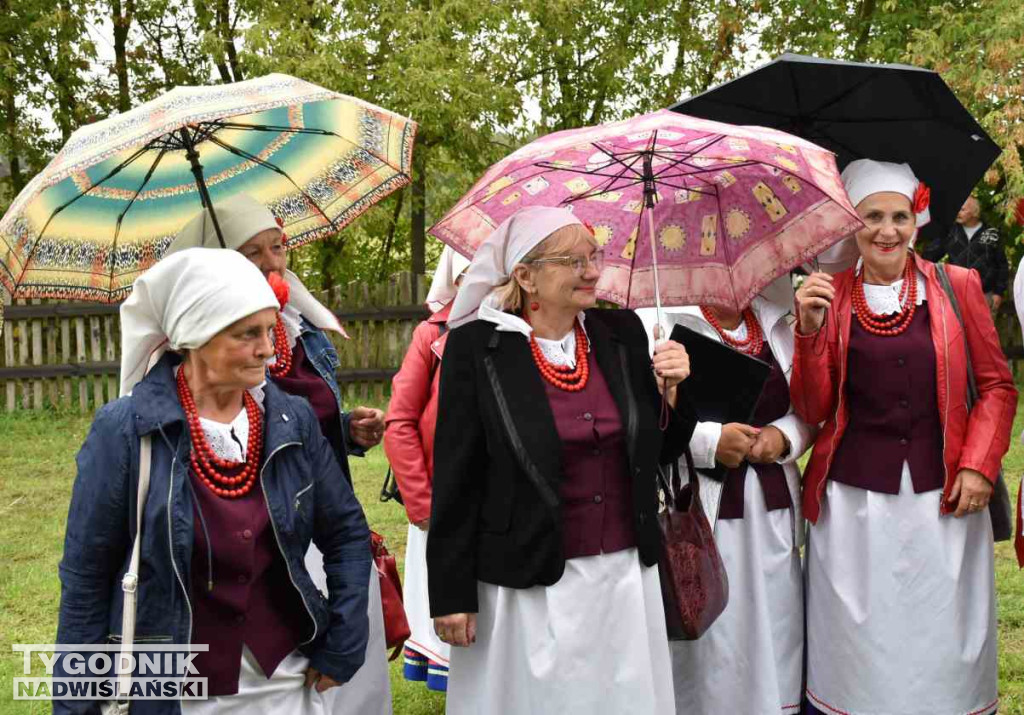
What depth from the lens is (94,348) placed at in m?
13.9

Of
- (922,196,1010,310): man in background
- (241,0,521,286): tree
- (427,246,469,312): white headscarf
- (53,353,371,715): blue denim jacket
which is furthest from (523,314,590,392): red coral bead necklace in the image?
(922,196,1010,310): man in background

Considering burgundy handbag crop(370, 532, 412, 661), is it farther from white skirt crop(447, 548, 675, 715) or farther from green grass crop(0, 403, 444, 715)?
green grass crop(0, 403, 444, 715)

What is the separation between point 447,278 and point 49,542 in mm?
4500

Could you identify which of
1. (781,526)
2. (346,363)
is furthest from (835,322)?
(346,363)

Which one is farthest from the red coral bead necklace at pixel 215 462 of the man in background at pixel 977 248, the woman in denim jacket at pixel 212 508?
the man in background at pixel 977 248

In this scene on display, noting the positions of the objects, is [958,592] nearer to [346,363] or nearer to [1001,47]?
[1001,47]

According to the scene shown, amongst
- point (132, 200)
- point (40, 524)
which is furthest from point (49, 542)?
point (132, 200)

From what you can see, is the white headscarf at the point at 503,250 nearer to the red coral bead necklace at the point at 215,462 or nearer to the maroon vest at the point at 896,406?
the red coral bead necklace at the point at 215,462

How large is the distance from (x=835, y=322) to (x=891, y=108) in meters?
0.78

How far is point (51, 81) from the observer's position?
49.3 feet

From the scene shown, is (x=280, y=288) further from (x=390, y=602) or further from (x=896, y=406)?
(x=896, y=406)

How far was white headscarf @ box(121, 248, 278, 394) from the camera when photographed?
303 cm

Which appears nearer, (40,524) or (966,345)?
(966,345)

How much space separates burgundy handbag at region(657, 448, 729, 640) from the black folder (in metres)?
0.29
